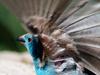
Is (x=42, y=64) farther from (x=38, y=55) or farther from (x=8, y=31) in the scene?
(x=8, y=31)

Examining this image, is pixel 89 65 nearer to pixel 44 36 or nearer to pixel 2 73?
pixel 44 36

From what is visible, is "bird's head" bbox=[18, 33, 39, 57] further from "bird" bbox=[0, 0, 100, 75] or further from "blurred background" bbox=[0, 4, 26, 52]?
"blurred background" bbox=[0, 4, 26, 52]

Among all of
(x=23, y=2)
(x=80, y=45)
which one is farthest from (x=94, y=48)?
(x=23, y=2)

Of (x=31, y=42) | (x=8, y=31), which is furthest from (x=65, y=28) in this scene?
(x=8, y=31)

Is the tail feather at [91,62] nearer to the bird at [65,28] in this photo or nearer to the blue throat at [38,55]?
the bird at [65,28]

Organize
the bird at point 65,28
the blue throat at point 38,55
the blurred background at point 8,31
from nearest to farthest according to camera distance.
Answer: the bird at point 65,28
the blue throat at point 38,55
the blurred background at point 8,31

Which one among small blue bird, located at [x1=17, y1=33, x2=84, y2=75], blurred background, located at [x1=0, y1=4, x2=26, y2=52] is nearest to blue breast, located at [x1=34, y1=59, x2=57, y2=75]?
small blue bird, located at [x1=17, y1=33, x2=84, y2=75]

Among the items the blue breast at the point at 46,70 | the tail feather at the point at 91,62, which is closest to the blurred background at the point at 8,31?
the blue breast at the point at 46,70

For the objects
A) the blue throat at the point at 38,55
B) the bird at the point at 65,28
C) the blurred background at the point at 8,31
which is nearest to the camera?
the bird at the point at 65,28
